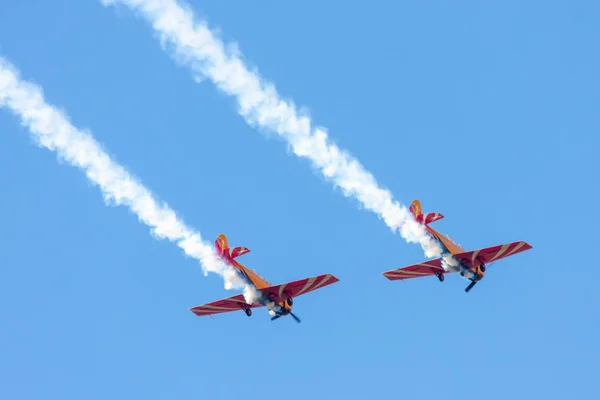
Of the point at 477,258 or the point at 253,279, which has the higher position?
the point at 477,258

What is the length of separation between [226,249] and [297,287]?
12.9 feet

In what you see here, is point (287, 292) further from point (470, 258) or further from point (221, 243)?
point (470, 258)

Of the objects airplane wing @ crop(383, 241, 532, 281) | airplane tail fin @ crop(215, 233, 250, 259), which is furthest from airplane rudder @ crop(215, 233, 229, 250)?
airplane wing @ crop(383, 241, 532, 281)

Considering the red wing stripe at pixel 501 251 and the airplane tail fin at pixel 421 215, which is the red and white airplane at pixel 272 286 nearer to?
the airplane tail fin at pixel 421 215

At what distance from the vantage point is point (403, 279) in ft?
253

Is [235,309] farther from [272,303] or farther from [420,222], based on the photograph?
[420,222]

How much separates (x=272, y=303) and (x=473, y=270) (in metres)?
9.61

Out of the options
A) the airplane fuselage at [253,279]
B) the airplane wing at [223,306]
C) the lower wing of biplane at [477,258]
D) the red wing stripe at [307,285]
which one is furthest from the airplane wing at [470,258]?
the airplane wing at [223,306]

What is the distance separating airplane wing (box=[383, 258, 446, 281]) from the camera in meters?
75.7

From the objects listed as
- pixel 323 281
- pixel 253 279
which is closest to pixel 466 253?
pixel 323 281

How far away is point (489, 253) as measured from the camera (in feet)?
242

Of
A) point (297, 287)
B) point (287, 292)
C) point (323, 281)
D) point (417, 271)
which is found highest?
point (417, 271)

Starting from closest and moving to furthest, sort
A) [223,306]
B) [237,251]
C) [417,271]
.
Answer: [237,251]
[417,271]
[223,306]

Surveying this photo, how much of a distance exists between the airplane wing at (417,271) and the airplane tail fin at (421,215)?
3.31m
